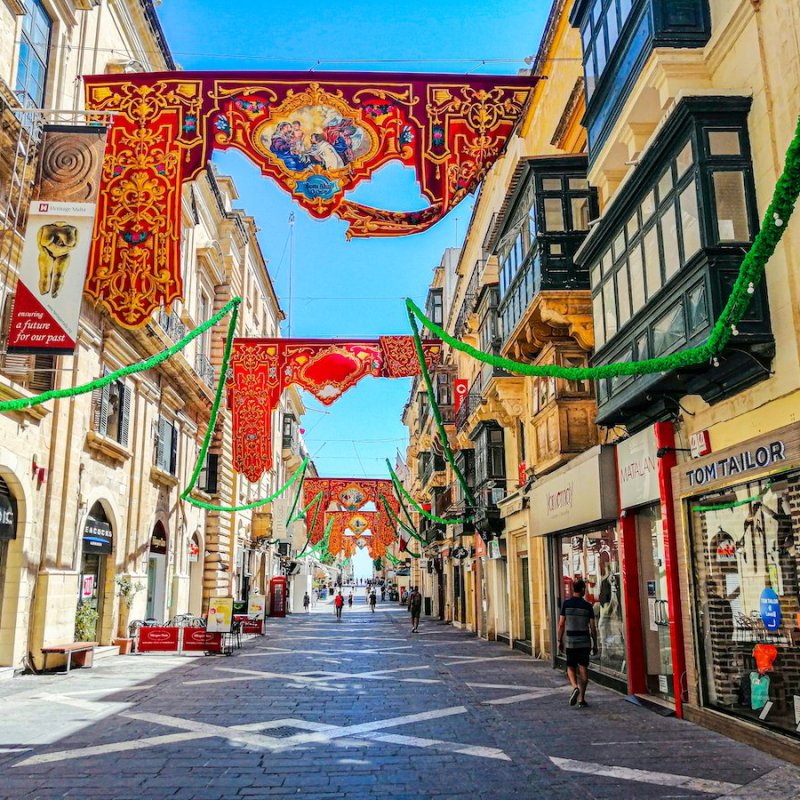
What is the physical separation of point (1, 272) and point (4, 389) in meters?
2.25

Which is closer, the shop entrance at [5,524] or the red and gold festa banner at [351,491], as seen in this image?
the shop entrance at [5,524]

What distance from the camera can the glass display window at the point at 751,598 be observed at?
8.59m

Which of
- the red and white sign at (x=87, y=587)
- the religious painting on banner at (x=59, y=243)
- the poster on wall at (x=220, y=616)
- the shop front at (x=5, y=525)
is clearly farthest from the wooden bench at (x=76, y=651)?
the religious painting on banner at (x=59, y=243)

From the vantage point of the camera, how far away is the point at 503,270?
64.6 ft

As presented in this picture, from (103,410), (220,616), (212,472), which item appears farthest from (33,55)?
(212,472)

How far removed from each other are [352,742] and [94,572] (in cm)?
1331

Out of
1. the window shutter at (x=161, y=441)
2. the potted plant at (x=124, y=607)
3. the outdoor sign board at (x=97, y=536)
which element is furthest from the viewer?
the window shutter at (x=161, y=441)

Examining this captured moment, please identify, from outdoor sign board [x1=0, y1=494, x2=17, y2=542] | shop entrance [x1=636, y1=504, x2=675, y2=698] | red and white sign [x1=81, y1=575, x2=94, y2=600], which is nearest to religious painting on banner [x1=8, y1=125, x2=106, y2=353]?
outdoor sign board [x1=0, y1=494, x2=17, y2=542]

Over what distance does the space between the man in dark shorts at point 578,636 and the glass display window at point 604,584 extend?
197 cm

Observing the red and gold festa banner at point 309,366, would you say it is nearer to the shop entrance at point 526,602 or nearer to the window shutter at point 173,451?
the window shutter at point 173,451

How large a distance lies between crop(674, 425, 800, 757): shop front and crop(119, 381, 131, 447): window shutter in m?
15.8

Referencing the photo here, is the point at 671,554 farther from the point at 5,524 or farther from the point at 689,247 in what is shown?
the point at 5,524

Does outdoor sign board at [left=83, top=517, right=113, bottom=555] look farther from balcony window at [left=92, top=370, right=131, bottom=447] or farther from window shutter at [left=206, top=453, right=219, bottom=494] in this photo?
window shutter at [left=206, top=453, right=219, bottom=494]

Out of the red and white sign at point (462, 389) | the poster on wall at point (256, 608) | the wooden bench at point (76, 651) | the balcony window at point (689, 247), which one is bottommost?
the wooden bench at point (76, 651)
